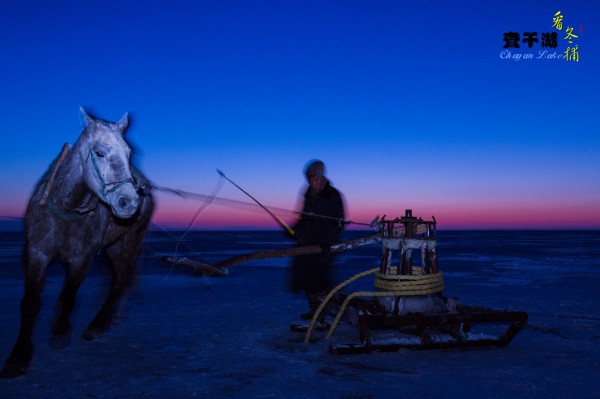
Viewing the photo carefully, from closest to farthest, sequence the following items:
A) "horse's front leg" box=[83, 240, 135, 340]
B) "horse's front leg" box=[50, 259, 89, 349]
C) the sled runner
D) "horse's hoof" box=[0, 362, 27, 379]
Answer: "horse's hoof" box=[0, 362, 27, 379], the sled runner, "horse's front leg" box=[50, 259, 89, 349], "horse's front leg" box=[83, 240, 135, 340]

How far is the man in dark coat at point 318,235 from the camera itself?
605cm

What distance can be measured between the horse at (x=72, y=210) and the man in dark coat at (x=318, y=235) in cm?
220

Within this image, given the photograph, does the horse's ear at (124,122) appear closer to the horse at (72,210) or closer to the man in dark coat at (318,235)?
the horse at (72,210)

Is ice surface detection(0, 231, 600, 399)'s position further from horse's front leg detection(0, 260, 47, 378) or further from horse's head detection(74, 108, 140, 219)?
horse's head detection(74, 108, 140, 219)

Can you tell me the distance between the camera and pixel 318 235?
6.19 meters

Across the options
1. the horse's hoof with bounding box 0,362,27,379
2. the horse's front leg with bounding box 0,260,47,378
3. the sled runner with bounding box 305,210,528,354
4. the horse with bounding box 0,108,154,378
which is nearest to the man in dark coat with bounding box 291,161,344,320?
the sled runner with bounding box 305,210,528,354

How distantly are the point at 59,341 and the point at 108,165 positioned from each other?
2244 mm

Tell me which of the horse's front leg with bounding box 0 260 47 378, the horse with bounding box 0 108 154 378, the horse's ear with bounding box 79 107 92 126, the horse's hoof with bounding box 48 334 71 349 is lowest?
the horse's hoof with bounding box 48 334 71 349

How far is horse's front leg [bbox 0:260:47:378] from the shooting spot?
4.20m

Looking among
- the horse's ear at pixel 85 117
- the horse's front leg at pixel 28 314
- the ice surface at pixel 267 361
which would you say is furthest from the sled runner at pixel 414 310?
the horse's ear at pixel 85 117

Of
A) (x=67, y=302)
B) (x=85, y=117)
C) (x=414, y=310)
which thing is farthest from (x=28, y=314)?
(x=414, y=310)

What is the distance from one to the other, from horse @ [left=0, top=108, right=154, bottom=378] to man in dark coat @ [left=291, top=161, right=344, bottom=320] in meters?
2.20

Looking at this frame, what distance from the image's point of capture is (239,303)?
27.2 feet

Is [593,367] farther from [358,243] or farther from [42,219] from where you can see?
[42,219]
